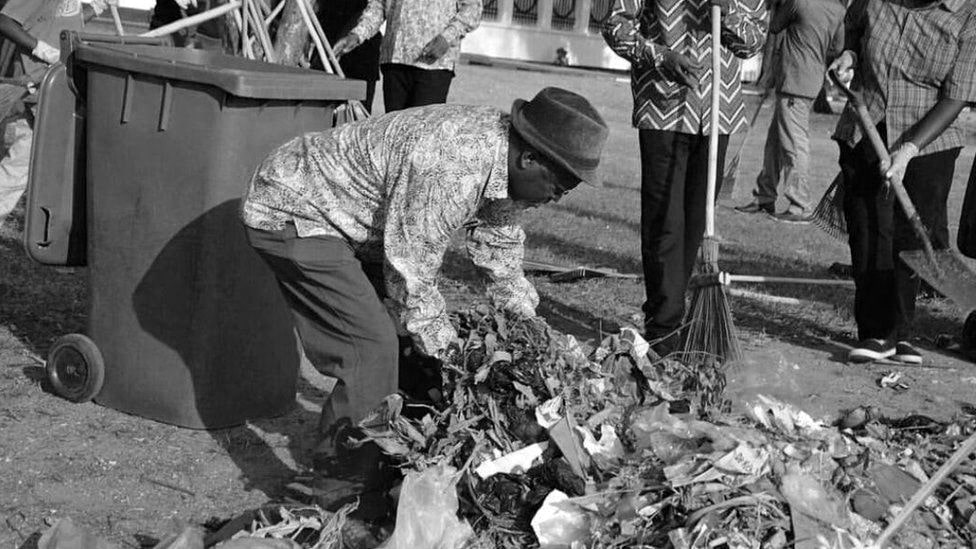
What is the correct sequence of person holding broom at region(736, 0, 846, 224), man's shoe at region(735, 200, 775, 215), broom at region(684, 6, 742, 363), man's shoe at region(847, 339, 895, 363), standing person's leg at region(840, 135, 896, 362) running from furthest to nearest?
person holding broom at region(736, 0, 846, 224), man's shoe at region(735, 200, 775, 215), man's shoe at region(847, 339, 895, 363), standing person's leg at region(840, 135, 896, 362), broom at region(684, 6, 742, 363)

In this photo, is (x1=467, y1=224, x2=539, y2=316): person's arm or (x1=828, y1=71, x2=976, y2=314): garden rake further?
(x1=828, y1=71, x2=976, y2=314): garden rake

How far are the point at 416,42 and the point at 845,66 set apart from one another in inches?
91.1

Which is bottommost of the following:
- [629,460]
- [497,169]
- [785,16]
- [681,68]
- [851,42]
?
[629,460]

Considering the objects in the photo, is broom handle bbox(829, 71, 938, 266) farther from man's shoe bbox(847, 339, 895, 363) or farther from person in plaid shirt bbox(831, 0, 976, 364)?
man's shoe bbox(847, 339, 895, 363)

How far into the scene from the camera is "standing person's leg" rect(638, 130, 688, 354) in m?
5.83

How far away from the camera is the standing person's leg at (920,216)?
625cm

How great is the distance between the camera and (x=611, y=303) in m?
7.39

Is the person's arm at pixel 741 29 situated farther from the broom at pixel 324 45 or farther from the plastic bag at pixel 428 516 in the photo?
the plastic bag at pixel 428 516

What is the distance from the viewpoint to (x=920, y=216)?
635 cm

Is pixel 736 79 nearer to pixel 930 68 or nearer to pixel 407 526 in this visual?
pixel 930 68

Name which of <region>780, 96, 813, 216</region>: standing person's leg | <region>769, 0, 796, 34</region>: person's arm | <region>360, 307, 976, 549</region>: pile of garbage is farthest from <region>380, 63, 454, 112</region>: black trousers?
<region>769, 0, 796, 34</region>: person's arm

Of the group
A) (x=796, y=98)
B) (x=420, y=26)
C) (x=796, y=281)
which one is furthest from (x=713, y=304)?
(x=796, y=98)

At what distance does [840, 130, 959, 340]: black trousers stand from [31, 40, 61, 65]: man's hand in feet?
13.6

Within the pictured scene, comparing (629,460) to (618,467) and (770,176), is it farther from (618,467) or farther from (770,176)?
(770,176)
